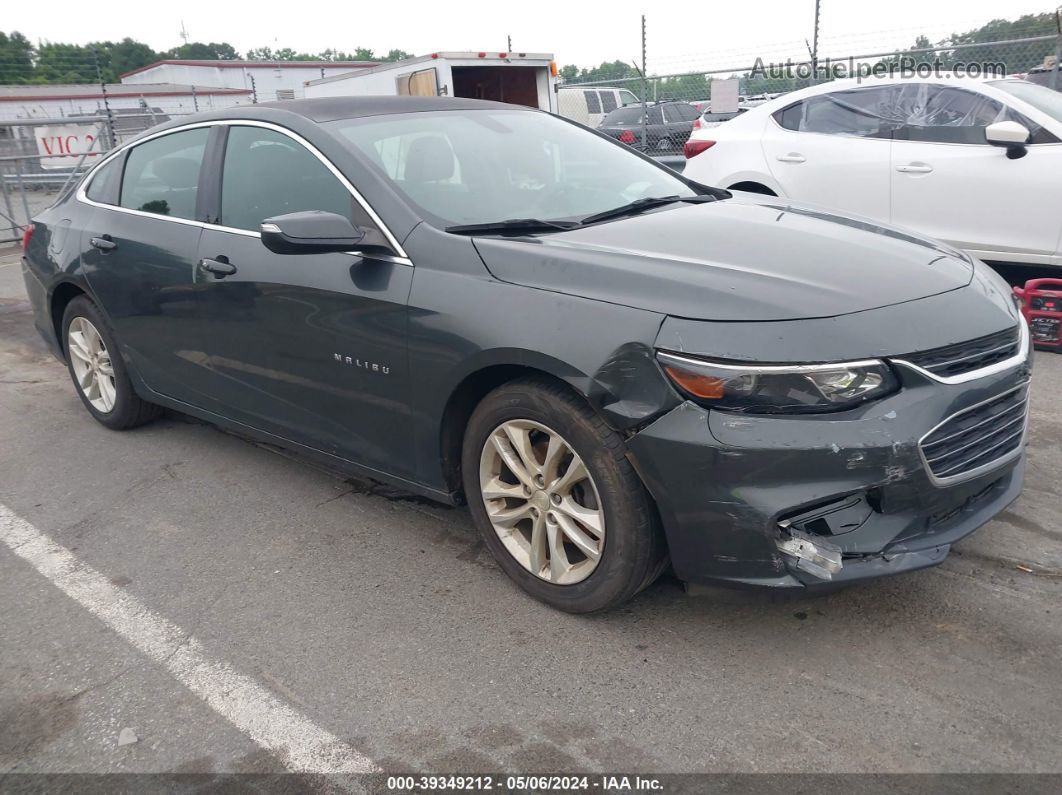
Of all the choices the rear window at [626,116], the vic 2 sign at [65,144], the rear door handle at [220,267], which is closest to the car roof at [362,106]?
the rear door handle at [220,267]

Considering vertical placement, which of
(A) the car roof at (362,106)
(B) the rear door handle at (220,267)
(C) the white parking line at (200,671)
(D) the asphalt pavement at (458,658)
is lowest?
(D) the asphalt pavement at (458,658)

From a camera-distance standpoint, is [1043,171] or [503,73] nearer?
[1043,171]

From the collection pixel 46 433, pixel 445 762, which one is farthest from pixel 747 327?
pixel 46 433

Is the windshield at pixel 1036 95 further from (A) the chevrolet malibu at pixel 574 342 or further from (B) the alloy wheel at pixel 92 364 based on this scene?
(B) the alloy wheel at pixel 92 364

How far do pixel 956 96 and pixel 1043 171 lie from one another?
964 mm

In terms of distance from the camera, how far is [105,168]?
192 inches

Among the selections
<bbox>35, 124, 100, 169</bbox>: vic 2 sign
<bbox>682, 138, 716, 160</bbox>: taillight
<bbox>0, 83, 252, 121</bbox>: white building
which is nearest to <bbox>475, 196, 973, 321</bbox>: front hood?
<bbox>682, 138, 716, 160</bbox>: taillight

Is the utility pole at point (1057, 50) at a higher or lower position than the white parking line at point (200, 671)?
higher

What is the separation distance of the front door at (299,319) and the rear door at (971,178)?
4.35m

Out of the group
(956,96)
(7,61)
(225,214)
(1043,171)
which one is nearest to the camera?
(225,214)

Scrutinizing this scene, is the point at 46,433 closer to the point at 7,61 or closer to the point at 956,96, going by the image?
the point at 956,96

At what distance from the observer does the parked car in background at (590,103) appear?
70.0ft

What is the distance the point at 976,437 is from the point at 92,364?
4.40m

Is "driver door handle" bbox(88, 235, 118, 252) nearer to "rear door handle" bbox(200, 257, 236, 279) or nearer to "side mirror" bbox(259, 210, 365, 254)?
"rear door handle" bbox(200, 257, 236, 279)
